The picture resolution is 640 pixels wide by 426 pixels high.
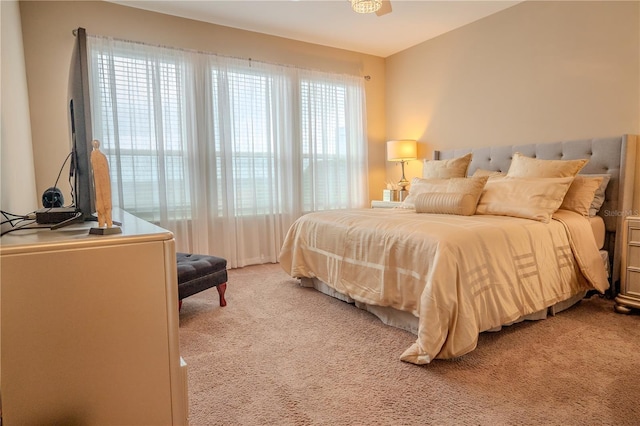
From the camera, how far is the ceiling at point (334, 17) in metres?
3.60

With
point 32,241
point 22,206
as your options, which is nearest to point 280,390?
point 32,241

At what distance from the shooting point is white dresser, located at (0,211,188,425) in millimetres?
866

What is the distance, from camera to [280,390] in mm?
1723

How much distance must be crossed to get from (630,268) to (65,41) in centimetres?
495

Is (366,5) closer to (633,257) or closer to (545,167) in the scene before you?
(545,167)

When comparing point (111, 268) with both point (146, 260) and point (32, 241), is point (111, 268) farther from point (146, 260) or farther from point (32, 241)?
point (32, 241)

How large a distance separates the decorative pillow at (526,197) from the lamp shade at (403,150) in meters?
1.73

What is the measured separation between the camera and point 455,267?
1.95m

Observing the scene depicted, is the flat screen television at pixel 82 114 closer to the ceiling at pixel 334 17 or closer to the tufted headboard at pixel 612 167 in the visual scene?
the ceiling at pixel 334 17

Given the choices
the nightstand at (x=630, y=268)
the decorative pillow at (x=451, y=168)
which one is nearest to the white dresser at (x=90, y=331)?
the nightstand at (x=630, y=268)

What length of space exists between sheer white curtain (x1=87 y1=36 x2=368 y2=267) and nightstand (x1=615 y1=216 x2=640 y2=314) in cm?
303

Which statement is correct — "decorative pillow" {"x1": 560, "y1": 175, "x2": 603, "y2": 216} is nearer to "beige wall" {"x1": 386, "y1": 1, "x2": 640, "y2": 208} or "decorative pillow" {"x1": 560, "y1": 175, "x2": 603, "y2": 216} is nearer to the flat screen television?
"beige wall" {"x1": 386, "y1": 1, "x2": 640, "y2": 208}

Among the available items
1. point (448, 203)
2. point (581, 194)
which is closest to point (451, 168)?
point (448, 203)

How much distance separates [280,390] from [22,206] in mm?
1864
